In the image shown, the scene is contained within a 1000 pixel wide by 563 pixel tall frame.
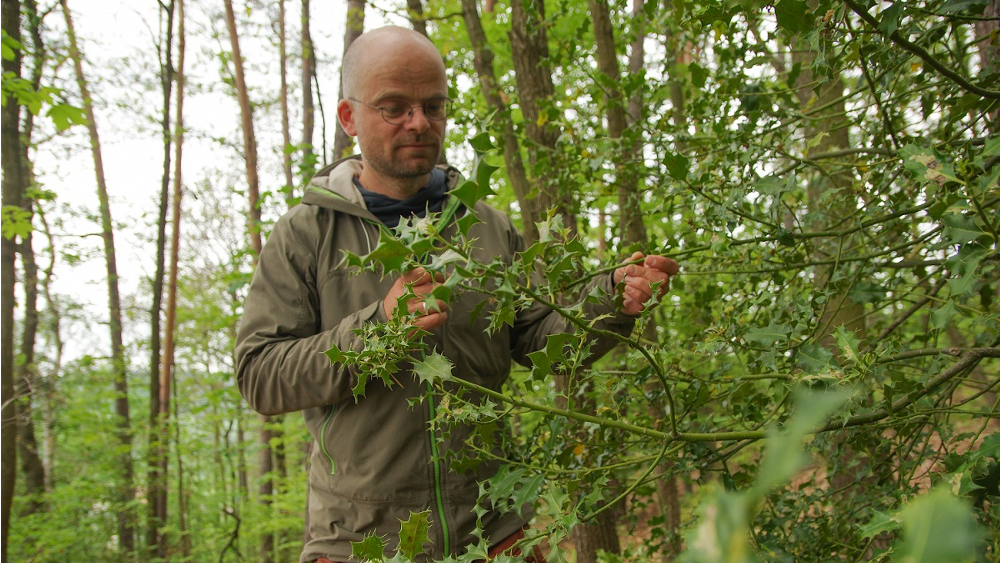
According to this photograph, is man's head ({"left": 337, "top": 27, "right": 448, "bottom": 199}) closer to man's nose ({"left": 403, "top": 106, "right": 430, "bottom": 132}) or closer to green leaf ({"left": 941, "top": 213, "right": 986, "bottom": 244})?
man's nose ({"left": 403, "top": 106, "right": 430, "bottom": 132})

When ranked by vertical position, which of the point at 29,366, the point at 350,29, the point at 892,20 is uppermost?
the point at 350,29

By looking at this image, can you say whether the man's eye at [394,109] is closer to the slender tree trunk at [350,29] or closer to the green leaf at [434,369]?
the green leaf at [434,369]

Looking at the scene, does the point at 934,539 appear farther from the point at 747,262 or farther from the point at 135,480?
the point at 135,480

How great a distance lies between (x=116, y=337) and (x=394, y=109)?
574 inches

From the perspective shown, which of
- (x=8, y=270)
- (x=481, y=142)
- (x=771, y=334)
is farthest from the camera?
(x=8, y=270)

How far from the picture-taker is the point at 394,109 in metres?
2.46

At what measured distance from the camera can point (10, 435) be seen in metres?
6.20

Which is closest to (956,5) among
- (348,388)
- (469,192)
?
(469,192)

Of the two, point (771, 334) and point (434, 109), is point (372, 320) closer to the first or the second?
point (434, 109)

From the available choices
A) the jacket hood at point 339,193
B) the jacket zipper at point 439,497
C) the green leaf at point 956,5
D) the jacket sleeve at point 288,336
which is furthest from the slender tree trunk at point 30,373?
the green leaf at point 956,5

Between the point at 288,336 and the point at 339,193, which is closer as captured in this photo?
the point at 288,336

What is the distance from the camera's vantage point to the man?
213 centimetres

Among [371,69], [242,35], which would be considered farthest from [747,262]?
[242,35]

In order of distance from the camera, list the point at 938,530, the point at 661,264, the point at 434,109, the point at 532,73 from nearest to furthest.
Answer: the point at 938,530
the point at 661,264
the point at 434,109
the point at 532,73
